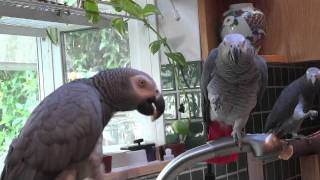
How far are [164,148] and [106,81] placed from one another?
688 mm

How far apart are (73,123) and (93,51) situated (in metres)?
0.78

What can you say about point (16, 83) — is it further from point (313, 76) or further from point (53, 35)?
point (313, 76)

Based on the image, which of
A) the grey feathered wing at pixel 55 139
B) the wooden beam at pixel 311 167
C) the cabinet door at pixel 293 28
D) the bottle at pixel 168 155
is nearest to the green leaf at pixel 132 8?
the bottle at pixel 168 155

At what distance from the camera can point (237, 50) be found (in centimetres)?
120

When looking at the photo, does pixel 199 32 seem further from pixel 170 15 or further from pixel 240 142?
pixel 240 142

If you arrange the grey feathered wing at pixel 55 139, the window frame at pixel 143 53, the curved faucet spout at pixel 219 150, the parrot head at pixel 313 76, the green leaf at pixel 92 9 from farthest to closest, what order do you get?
the parrot head at pixel 313 76
the window frame at pixel 143 53
the green leaf at pixel 92 9
the curved faucet spout at pixel 219 150
the grey feathered wing at pixel 55 139

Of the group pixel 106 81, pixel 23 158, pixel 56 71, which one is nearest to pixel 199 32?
pixel 56 71

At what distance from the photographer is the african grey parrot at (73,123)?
2.15 ft

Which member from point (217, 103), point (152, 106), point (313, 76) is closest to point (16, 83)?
point (217, 103)

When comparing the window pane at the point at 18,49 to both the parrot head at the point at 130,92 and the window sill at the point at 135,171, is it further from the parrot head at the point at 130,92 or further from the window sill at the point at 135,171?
the parrot head at the point at 130,92

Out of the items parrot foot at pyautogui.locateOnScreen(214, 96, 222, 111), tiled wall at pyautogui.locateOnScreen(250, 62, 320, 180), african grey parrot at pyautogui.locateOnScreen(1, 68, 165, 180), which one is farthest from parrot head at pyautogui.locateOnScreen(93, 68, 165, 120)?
tiled wall at pyautogui.locateOnScreen(250, 62, 320, 180)

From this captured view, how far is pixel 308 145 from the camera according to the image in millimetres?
1069

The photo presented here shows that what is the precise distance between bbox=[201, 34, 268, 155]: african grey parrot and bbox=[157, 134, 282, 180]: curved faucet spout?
1.13 feet

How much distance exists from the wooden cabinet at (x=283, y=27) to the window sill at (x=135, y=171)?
34 cm
